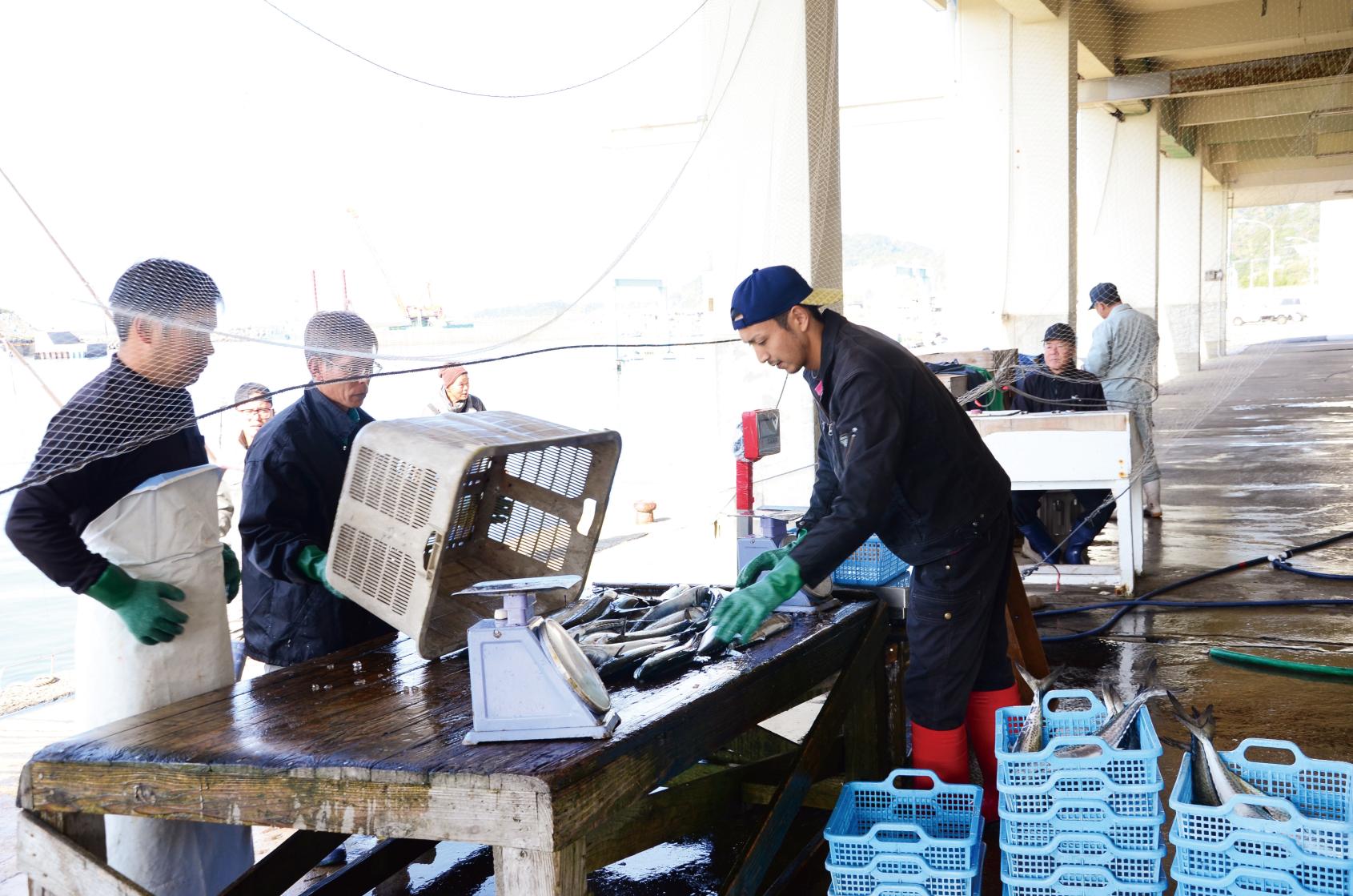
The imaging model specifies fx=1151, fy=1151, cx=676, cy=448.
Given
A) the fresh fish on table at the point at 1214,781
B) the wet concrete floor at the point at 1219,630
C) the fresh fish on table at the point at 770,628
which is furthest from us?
the wet concrete floor at the point at 1219,630

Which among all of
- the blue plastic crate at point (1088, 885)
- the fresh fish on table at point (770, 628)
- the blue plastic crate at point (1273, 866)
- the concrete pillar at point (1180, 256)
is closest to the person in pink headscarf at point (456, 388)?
the fresh fish on table at point (770, 628)

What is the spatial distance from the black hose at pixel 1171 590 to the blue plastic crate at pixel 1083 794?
3.11 meters

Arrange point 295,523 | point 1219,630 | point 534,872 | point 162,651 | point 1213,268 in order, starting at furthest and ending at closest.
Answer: point 1213,268
point 1219,630
point 295,523
point 162,651
point 534,872

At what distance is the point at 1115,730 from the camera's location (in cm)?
267

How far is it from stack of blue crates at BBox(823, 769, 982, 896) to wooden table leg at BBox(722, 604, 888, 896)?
0.68ft

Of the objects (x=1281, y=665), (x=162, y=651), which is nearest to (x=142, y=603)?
(x=162, y=651)

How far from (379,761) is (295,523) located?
1245 mm

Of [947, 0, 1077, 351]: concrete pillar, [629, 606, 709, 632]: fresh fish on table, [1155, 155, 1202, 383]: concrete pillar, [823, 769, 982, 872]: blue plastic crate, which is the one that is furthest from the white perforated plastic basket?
[1155, 155, 1202, 383]: concrete pillar

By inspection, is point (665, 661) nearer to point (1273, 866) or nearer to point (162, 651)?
point (162, 651)

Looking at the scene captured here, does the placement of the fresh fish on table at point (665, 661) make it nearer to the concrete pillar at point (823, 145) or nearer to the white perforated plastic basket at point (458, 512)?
the white perforated plastic basket at point (458, 512)

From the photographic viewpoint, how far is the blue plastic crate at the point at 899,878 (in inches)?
97.5

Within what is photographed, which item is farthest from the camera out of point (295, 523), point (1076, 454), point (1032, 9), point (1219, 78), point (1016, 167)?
point (1219, 78)

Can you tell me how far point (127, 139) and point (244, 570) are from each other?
1242 mm

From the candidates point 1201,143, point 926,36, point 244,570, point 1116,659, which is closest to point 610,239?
point 244,570
